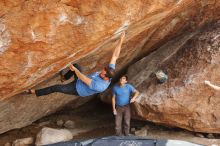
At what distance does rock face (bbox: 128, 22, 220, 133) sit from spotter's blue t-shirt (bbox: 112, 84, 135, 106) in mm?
488

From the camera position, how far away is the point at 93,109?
11070 mm

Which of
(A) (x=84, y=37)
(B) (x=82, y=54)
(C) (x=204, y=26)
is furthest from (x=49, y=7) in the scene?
(C) (x=204, y=26)

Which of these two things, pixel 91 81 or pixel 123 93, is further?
pixel 123 93

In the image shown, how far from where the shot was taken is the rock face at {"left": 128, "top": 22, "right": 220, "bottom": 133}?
8.12 meters

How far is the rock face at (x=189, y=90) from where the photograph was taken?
812 cm

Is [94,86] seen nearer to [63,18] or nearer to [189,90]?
[63,18]

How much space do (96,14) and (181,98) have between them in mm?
3238

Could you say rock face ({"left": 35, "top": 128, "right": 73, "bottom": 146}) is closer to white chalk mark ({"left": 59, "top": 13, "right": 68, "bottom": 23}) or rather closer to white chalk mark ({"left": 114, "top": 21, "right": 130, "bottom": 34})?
white chalk mark ({"left": 114, "top": 21, "right": 130, "bottom": 34})

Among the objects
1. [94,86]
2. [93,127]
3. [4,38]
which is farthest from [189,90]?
[4,38]

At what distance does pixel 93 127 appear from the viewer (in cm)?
969

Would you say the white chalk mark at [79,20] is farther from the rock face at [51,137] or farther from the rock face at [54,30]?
the rock face at [51,137]

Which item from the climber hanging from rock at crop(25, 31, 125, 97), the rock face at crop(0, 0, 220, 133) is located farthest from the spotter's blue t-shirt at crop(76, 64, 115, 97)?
the rock face at crop(0, 0, 220, 133)

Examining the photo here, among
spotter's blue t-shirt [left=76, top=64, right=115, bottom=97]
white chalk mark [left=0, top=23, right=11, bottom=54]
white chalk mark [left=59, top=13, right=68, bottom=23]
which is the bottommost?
spotter's blue t-shirt [left=76, top=64, right=115, bottom=97]

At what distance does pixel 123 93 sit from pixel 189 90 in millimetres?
1391
